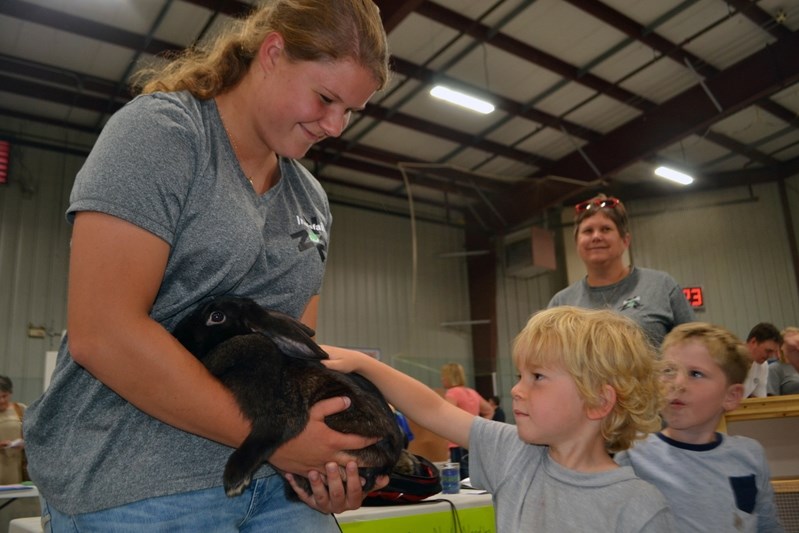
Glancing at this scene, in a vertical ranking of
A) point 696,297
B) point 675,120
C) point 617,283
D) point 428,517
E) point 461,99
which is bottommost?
point 428,517

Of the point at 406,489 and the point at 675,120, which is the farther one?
the point at 675,120

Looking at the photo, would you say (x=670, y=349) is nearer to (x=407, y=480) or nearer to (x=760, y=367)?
(x=407, y=480)

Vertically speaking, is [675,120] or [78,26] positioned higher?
[78,26]

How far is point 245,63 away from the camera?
1231 millimetres

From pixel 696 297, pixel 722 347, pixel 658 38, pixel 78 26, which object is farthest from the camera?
pixel 696 297

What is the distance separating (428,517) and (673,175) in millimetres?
9653

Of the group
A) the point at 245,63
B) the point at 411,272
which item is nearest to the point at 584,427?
the point at 245,63

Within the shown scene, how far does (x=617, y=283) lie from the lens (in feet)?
9.91

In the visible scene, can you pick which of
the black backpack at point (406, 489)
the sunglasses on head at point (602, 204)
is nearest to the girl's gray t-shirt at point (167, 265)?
the black backpack at point (406, 489)

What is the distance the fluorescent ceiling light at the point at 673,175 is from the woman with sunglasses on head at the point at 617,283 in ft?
25.7

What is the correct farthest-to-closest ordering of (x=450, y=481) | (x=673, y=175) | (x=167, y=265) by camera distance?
1. (x=673, y=175)
2. (x=450, y=481)
3. (x=167, y=265)

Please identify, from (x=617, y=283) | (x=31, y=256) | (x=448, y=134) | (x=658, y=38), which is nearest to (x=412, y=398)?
(x=617, y=283)

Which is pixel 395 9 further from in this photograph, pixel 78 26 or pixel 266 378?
pixel 266 378

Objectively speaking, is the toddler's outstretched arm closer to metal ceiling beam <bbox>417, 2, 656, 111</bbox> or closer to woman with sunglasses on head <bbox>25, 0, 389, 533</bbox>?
woman with sunglasses on head <bbox>25, 0, 389, 533</bbox>
